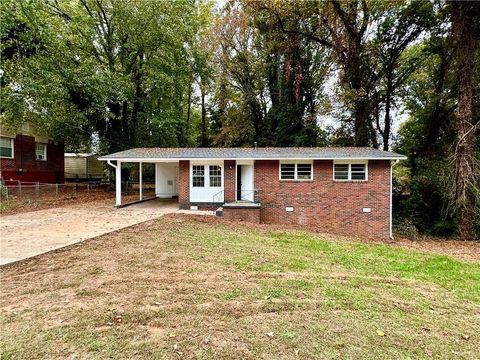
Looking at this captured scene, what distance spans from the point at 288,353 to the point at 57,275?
4.25 metres

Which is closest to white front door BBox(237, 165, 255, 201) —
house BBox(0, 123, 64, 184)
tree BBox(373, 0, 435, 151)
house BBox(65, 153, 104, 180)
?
tree BBox(373, 0, 435, 151)

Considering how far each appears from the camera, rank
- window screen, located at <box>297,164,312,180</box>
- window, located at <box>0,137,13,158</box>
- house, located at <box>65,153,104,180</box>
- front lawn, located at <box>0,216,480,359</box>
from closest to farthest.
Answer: front lawn, located at <box>0,216,480,359</box> → window screen, located at <box>297,164,312,180</box> → window, located at <box>0,137,13,158</box> → house, located at <box>65,153,104,180</box>

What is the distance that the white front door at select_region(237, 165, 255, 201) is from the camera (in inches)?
517

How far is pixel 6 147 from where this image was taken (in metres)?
18.2

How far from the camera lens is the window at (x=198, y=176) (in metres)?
13.7

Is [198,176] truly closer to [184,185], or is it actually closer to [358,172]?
[184,185]

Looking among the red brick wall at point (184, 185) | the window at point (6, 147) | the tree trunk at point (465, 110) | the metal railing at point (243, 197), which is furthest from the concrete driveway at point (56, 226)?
the tree trunk at point (465, 110)

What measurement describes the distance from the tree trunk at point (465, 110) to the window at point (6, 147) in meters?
25.2

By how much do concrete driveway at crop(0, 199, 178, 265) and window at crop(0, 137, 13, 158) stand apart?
8.51 m

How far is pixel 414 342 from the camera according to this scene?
3.16 meters

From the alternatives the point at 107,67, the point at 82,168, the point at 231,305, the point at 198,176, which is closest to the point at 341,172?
the point at 198,176

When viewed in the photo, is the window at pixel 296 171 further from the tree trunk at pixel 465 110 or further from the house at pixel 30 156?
the house at pixel 30 156

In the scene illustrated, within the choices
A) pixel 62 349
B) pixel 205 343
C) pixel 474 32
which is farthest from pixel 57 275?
pixel 474 32

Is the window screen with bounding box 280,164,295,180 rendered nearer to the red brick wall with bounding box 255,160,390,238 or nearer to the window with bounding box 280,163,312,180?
the window with bounding box 280,163,312,180
